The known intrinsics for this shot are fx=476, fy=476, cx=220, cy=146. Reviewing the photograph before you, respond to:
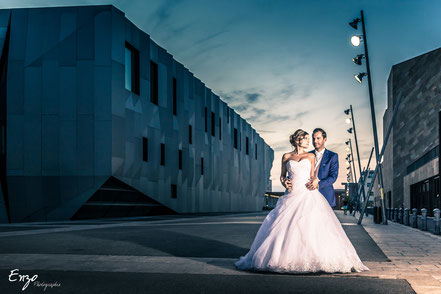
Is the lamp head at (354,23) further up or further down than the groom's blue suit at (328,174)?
further up

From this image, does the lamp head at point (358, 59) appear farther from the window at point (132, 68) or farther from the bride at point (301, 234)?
the window at point (132, 68)

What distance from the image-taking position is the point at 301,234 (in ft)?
20.9

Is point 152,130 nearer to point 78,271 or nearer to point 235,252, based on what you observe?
point 235,252

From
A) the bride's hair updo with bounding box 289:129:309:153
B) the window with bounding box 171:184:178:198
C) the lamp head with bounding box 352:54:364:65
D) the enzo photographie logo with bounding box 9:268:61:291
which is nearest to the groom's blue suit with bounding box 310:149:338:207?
the bride's hair updo with bounding box 289:129:309:153

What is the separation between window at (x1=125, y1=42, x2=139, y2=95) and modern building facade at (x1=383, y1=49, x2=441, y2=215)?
19313mm

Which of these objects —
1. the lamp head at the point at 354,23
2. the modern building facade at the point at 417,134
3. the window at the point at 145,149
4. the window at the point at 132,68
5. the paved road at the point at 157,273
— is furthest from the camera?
the modern building facade at the point at 417,134

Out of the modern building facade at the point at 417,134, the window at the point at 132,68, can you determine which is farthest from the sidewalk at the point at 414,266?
the modern building facade at the point at 417,134

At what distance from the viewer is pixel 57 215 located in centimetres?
2738

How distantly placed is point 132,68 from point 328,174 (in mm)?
26567

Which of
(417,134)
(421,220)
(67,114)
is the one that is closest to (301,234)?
(421,220)

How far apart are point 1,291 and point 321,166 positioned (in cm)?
449

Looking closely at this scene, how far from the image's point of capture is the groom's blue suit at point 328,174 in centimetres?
695

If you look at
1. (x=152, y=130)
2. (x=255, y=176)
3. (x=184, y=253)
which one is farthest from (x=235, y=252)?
(x=255, y=176)

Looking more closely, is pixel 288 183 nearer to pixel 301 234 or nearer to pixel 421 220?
pixel 301 234
